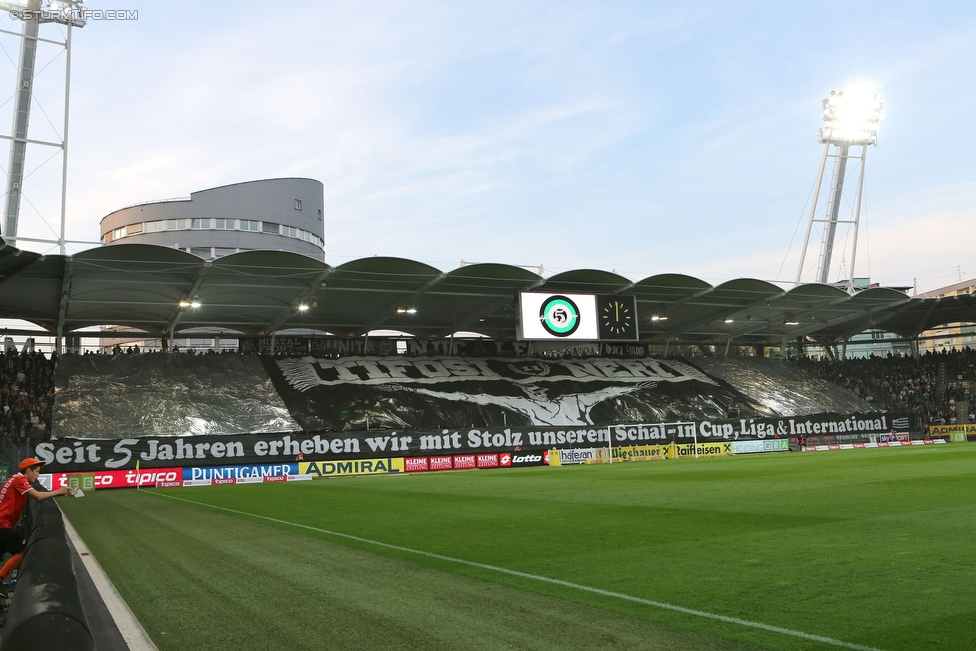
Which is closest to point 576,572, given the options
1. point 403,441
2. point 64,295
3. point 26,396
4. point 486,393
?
point 403,441

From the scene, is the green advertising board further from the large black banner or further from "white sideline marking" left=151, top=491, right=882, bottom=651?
"white sideline marking" left=151, top=491, right=882, bottom=651

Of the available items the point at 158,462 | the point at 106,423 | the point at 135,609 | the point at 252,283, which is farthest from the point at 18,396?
the point at 135,609

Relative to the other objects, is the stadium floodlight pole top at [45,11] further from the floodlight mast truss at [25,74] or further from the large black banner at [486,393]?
the large black banner at [486,393]

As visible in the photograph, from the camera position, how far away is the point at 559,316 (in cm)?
4247

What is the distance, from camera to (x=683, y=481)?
20.0m

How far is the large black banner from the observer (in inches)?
1630

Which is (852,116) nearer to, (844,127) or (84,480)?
(844,127)

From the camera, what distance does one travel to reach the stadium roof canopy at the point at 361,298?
34969 millimetres

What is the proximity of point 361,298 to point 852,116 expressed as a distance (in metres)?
37.8

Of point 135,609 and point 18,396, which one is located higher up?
point 18,396

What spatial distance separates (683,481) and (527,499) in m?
5.50

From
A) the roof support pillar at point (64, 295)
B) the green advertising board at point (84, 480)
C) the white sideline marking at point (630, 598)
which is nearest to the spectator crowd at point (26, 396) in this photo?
the roof support pillar at point (64, 295)

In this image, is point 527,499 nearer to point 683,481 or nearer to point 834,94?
point 683,481

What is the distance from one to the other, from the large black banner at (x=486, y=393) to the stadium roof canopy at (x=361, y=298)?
3225 mm
